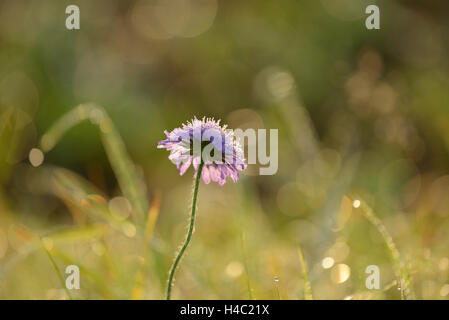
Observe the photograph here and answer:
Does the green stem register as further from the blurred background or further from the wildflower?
the blurred background

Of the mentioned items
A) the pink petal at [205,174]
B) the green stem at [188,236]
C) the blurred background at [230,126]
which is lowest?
the green stem at [188,236]

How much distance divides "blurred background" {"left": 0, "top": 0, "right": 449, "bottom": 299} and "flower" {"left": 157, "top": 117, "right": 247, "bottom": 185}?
0.71 ft

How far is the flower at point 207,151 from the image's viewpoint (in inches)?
37.7

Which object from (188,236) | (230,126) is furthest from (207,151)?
(230,126)

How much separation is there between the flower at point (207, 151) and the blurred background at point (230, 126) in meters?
0.22

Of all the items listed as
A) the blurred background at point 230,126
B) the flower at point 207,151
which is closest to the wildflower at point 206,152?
the flower at point 207,151

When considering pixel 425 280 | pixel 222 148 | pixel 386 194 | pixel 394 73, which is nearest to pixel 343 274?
pixel 425 280

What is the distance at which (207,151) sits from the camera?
96 centimetres

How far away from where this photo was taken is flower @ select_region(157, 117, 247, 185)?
0.96 meters

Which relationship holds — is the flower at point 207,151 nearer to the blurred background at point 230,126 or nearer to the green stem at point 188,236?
the green stem at point 188,236

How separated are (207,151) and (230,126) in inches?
102

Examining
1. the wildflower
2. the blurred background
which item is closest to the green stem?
the wildflower

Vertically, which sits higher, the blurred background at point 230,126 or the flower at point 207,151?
the blurred background at point 230,126
